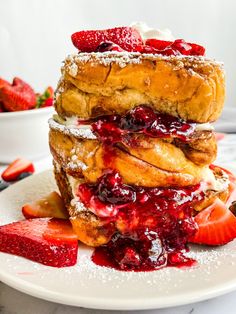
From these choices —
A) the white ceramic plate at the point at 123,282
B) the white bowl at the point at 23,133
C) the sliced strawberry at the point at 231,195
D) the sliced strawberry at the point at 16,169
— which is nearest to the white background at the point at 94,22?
the white bowl at the point at 23,133

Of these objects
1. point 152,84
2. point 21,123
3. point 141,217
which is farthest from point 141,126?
point 21,123

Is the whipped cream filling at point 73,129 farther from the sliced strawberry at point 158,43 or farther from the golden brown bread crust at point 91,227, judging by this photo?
the sliced strawberry at point 158,43

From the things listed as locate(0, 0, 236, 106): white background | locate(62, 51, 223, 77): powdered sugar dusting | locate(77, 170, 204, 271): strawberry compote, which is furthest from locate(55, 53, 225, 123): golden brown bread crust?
locate(0, 0, 236, 106): white background

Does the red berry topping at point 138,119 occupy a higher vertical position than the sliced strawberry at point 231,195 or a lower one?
higher

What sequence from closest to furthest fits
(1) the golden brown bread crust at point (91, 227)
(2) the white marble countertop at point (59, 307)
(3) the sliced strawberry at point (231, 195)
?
(2) the white marble countertop at point (59, 307) → (1) the golden brown bread crust at point (91, 227) → (3) the sliced strawberry at point (231, 195)

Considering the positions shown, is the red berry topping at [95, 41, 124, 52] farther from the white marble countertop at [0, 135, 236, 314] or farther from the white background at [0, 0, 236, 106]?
the white background at [0, 0, 236, 106]

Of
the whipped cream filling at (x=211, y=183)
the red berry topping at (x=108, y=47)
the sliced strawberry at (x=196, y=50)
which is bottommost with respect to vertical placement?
the whipped cream filling at (x=211, y=183)

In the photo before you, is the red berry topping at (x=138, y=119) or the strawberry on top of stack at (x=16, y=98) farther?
the strawberry on top of stack at (x=16, y=98)

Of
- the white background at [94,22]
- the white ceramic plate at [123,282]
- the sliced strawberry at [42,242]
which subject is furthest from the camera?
the white background at [94,22]
